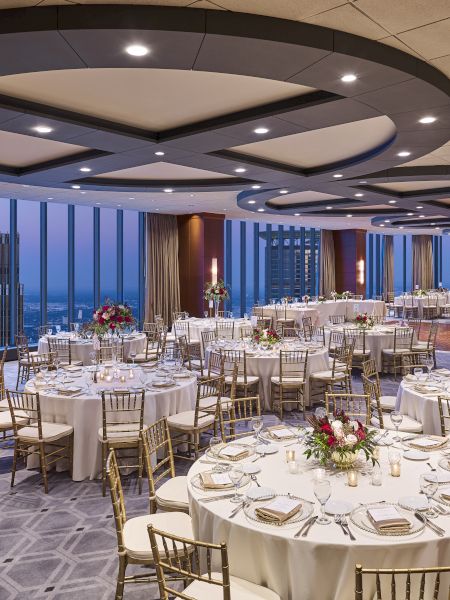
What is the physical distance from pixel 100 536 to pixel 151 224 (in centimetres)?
1232

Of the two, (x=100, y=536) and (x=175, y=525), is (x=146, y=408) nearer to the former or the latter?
(x=100, y=536)

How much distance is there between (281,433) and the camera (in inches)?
161

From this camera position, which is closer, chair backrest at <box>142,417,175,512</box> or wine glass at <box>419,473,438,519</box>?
wine glass at <box>419,473,438,519</box>

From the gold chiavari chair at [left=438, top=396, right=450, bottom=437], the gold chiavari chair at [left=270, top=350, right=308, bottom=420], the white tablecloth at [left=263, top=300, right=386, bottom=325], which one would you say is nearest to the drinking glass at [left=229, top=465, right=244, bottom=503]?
the gold chiavari chair at [left=438, top=396, right=450, bottom=437]

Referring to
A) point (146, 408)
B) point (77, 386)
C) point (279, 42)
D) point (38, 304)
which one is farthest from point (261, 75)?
point (38, 304)

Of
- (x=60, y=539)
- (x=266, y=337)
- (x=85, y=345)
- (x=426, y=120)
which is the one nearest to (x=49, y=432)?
(x=60, y=539)

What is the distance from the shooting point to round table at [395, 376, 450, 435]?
5.54m

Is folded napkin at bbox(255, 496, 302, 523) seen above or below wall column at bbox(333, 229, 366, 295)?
below

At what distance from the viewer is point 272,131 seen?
575cm

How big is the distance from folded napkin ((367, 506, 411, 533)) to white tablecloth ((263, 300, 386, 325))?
44.0 feet

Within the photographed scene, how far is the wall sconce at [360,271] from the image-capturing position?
22.1 m

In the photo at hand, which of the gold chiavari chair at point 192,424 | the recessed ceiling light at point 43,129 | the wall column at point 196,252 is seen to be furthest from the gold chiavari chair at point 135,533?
the wall column at point 196,252

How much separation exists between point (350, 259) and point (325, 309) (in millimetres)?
4690

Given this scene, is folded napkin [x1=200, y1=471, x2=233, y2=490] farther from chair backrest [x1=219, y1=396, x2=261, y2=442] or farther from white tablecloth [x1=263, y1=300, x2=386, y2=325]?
white tablecloth [x1=263, y1=300, x2=386, y2=325]
